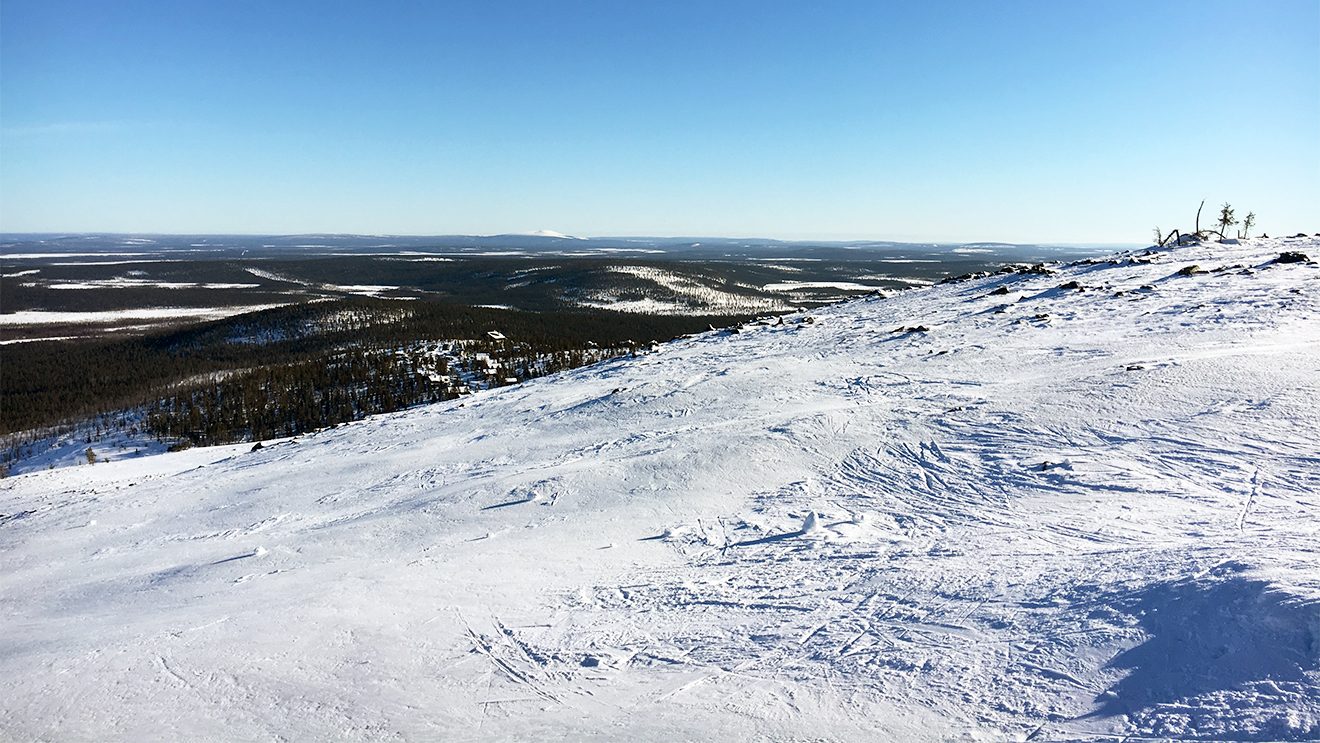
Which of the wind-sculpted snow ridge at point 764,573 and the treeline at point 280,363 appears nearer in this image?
the wind-sculpted snow ridge at point 764,573

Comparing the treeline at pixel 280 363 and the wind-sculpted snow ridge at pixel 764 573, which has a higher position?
the wind-sculpted snow ridge at pixel 764 573

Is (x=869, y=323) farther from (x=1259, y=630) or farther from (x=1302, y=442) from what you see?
(x=1259, y=630)

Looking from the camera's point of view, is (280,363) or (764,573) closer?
(764,573)

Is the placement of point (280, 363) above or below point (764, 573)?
below

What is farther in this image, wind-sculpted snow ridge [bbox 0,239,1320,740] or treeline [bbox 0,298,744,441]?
treeline [bbox 0,298,744,441]

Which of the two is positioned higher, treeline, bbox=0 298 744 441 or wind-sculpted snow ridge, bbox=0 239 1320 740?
wind-sculpted snow ridge, bbox=0 239 1320 740
